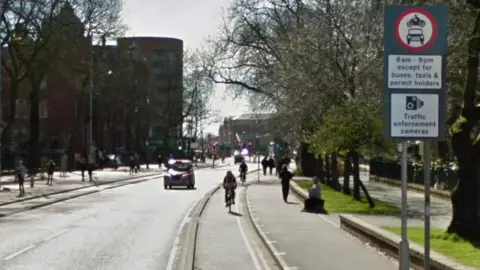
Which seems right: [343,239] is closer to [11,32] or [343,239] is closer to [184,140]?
Answer: [11,32]

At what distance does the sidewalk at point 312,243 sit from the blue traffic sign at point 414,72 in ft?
16.3

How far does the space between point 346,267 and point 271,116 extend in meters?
37.2

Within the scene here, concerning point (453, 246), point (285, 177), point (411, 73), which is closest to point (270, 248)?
point (453, 246)

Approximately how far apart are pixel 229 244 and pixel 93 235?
3.92m

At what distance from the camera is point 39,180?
5706 cm

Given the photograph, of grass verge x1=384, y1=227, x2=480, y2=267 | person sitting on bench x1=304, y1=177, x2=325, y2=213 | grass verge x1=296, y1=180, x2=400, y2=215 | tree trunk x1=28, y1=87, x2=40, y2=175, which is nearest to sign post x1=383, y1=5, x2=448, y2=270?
grass verge x1=384, y1=227, x2=480, y2=267

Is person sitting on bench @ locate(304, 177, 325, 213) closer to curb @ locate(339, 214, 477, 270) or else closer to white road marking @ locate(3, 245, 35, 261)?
curb @ locate(339, 214, 477, 270)

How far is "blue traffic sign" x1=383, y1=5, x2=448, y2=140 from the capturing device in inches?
390

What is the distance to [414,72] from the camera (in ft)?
32.8

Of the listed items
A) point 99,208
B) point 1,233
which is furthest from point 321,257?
point 99,208

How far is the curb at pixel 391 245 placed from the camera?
12.0 m

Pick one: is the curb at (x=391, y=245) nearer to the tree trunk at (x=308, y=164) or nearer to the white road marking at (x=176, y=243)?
the white road marking at (x=176, y=243)

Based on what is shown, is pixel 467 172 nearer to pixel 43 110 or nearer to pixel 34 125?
pixel 34 125

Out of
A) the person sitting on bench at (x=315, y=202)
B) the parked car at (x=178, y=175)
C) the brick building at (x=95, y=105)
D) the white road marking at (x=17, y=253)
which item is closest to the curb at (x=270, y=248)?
the person sitting on bench at (x=315, y=202)
